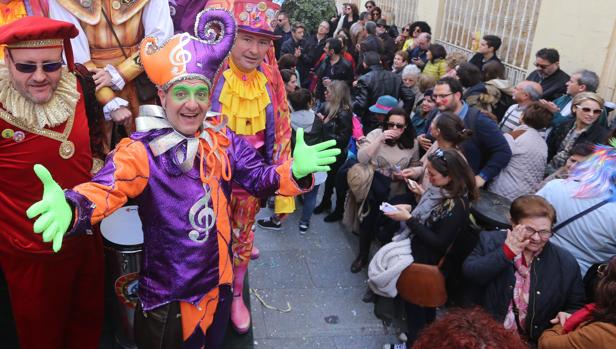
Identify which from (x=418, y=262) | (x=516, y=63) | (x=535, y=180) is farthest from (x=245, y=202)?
(x=516, y=63)

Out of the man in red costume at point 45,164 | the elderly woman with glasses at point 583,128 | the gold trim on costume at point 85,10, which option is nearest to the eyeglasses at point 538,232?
the elderly woman with glasses at point 583,128

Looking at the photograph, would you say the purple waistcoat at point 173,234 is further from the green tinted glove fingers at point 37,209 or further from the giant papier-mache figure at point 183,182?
the green tinted glove fingers at point 37,209

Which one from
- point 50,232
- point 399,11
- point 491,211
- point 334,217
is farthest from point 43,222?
point 399,11

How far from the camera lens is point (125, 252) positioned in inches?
109

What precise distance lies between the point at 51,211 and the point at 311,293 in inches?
103

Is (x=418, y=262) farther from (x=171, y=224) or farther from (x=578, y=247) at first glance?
(x=171, y=224)

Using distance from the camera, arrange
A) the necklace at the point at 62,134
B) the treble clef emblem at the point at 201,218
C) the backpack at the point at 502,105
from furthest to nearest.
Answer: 1. the backpack at the point at 502,105
2. the necklace at the point at 62,134
3. the treble clef emblem at the point at 201,218

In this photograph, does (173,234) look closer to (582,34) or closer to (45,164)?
(45,164)

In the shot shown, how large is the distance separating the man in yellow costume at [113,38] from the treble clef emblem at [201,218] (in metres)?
0.90

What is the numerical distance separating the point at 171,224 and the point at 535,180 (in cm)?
295

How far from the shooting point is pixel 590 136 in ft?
13.4

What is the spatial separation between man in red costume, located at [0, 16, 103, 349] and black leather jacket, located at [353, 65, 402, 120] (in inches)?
142

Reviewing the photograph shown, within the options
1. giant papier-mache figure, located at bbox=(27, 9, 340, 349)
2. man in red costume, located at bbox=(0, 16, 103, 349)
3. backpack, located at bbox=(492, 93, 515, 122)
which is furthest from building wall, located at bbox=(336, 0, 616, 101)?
man in red costume, located at bbox=(0, 16, 103, 349)

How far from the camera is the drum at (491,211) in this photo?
3475mm
